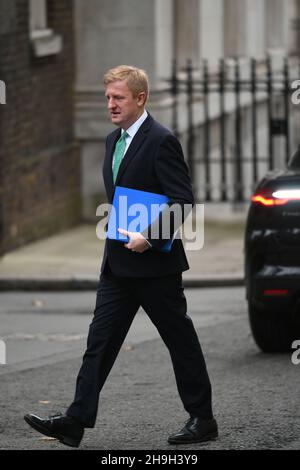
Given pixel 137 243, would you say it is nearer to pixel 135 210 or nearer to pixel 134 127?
pixel 135 210

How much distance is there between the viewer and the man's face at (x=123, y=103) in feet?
23.7

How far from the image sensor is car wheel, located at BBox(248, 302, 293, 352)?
10086 millimetres

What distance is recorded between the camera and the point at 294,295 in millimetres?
9766

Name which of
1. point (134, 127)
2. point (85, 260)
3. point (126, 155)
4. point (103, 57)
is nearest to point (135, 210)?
point (126, 155)

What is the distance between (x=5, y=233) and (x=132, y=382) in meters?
6.18

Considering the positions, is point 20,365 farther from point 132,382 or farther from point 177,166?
point 177,166

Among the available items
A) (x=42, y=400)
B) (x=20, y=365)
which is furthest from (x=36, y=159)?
(x=42, y=400)

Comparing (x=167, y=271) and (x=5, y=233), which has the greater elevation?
(x=167, y=271)

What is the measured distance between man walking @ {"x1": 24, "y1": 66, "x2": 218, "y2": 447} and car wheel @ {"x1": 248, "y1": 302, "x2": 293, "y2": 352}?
8.49 feet

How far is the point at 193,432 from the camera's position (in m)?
7.47

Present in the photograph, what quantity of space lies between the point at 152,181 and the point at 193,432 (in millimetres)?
1163

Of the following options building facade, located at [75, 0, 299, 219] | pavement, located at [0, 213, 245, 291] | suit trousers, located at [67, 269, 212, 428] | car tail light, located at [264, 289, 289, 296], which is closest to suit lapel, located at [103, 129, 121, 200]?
suit trousers, located at [67, 269, 212, 428]

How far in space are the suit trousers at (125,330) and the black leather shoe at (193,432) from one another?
37mm
